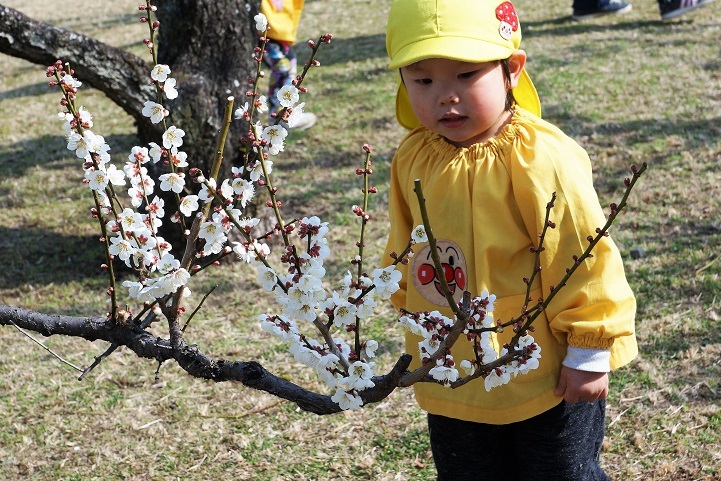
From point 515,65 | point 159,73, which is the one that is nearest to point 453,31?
point 515,65

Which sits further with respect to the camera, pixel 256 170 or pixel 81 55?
pixel 81 55

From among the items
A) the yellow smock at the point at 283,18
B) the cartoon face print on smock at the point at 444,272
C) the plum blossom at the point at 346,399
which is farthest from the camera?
the yellow smock at the point at 283,18

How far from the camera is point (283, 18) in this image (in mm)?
6438

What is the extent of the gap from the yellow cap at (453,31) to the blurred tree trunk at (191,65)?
234 centimetres

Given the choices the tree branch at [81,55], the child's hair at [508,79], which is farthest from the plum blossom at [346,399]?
the tree branch at [81,55]

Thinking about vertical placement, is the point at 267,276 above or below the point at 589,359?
above

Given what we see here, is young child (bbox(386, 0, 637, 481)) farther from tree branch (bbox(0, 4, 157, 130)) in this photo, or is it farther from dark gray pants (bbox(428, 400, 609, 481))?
tree branch (bbox(0, 4, 157, 130))

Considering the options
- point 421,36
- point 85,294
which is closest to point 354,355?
point 421,36

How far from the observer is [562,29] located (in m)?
8.56

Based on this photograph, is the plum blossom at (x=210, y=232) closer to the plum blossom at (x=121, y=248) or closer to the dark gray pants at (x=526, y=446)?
the plum blossom at (x=121, y=248)

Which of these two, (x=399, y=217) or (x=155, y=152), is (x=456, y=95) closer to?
(x=399, y=217)

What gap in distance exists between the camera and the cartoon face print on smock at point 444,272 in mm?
2186

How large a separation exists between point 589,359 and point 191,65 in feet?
9.82

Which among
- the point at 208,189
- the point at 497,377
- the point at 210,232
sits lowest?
the point at 497,377
